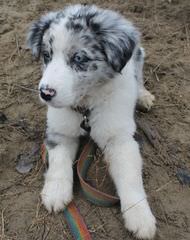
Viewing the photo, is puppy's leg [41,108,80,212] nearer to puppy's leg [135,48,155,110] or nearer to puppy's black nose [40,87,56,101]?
puppy's black nose [40,87,56,101]

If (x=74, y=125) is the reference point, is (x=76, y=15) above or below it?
above

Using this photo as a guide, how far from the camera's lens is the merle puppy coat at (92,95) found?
3.27 m

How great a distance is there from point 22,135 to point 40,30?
0.98 m

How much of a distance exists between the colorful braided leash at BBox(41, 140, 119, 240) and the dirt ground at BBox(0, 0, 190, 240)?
0.06 metres

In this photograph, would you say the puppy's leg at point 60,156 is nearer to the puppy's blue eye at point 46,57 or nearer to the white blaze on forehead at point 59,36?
the puppy's blue eye at point 46,57

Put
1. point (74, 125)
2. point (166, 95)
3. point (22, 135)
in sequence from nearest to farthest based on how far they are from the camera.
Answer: point (74, 125), point (22, 135), point (166, 95)

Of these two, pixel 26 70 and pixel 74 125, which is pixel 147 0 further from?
pixel 74 125

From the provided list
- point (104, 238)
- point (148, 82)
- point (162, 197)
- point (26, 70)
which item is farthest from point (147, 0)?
point (104, 238)

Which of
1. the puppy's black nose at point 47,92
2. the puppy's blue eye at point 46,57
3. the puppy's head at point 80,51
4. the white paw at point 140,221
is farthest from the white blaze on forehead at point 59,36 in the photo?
the white paw at point 140,221

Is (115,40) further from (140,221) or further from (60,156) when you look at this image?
(140,221)

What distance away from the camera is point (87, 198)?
139 inches

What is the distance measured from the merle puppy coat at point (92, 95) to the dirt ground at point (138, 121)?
0.16 m

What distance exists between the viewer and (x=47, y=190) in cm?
352

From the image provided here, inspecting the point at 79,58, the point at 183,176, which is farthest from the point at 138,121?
the point at 79,58
